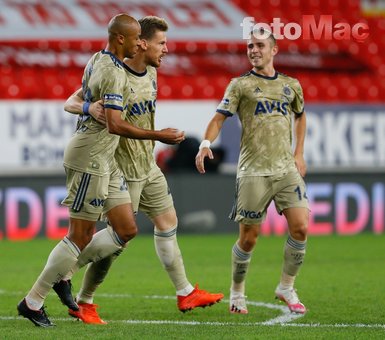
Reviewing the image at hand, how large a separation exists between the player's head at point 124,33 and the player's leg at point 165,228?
3.86ft

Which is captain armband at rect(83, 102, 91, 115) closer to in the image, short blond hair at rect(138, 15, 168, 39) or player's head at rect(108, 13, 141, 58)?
player's head at rect(108, 13, 141, 58)

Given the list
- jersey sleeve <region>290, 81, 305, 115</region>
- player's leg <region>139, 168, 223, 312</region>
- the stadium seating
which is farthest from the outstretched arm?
the stadium seating

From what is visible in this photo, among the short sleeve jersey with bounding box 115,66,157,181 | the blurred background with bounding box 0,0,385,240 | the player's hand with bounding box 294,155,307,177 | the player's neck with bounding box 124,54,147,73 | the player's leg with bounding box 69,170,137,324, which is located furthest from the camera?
the blurred background with bounding box 0,0,385,240

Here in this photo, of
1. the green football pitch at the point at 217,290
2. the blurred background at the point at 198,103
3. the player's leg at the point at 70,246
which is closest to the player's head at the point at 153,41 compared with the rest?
the player's leg at the point at 70,246

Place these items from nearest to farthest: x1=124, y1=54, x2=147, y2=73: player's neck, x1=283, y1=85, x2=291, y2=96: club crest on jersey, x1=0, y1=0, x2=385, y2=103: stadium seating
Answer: x1=124, y1=54, x2=147, y2=73: player's neck < x1=283, y1=85, x2=291, y2=96: club crest on jersey < x1=0, y1=0, x2=385, y2=103: stadium seating

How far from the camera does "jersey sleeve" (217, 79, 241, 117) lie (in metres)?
7.07

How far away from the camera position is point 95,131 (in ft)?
20.0

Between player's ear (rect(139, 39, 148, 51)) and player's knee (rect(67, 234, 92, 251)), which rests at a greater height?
player's ear (rect(139, 39, 148, 51))

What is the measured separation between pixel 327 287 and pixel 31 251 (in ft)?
17.3

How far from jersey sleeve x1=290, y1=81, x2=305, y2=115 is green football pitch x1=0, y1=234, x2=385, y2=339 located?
4.63 ft

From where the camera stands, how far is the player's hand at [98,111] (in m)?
5.94

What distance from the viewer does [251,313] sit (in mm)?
6887

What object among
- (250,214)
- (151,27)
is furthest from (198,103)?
(151,27)

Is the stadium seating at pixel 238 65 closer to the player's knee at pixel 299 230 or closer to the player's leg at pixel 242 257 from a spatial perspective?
the player's leg at pixel 242 257
